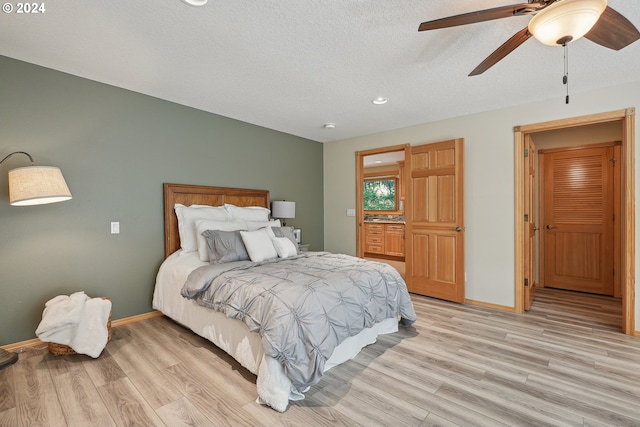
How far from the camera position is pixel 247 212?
3.91 meters

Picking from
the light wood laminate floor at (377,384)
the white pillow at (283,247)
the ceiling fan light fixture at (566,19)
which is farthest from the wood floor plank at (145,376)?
the ceiling fan light fixture at (566,19)

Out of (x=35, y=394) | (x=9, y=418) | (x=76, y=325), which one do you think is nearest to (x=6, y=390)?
(x=35, y=394)

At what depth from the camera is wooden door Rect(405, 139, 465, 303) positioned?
152 inches

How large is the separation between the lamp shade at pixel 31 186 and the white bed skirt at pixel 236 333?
3.97 ft

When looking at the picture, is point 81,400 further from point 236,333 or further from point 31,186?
point 31,186

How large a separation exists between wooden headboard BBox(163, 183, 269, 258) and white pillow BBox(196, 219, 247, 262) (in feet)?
1.33

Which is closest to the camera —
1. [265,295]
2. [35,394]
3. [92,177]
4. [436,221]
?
[35,394]

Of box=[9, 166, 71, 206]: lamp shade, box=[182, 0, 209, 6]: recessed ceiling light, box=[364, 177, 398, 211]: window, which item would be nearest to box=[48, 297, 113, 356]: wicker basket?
box=[9, 166, 71, 206]: lamp shade

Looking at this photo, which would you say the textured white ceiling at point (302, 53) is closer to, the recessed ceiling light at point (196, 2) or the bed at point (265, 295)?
the recessed ceiling light at point (196, 2)

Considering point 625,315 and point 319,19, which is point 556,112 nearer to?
point 625,315

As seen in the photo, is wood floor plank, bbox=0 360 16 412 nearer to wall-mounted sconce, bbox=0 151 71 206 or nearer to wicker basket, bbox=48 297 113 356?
wicker basket, bbox=48 297 113 356

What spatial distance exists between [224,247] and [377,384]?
1822 mm

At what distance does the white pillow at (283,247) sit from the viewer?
10.6 feet

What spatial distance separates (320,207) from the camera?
5500mm
